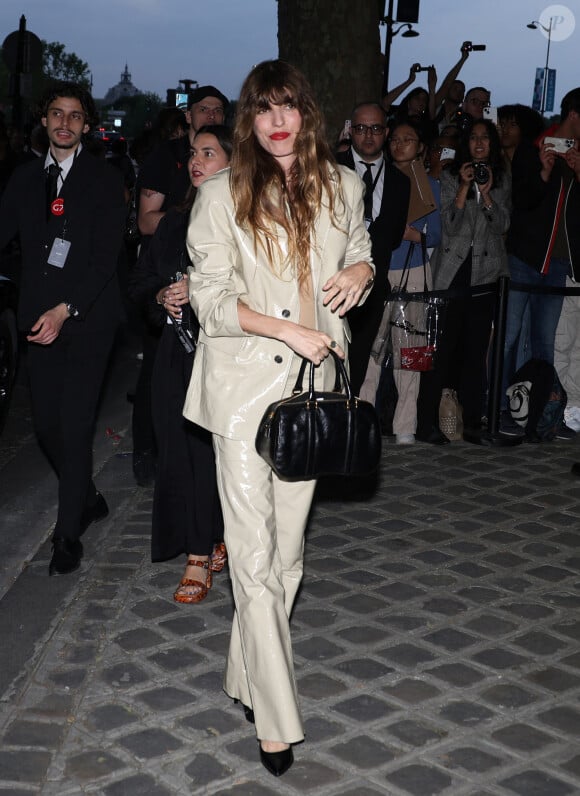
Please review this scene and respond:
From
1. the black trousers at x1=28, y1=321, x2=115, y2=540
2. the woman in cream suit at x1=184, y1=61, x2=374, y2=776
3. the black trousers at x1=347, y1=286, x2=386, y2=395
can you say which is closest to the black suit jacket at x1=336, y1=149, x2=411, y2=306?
the black trousers at x1=347, y1=286, x2=386, y2=395

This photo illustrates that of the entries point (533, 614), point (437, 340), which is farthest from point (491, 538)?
point (437, 340)

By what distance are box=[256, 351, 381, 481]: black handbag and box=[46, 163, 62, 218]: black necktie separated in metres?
2.39

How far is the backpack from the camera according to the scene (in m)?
8.78

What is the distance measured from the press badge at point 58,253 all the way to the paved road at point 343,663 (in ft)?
4.91

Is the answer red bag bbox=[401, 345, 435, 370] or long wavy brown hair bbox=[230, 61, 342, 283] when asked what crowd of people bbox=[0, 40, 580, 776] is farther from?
red bag bbox=[401, 345, 435, 370]

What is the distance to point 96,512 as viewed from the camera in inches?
254

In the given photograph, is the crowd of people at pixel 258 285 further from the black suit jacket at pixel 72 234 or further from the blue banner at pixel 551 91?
the blue banner at pixel 551 91

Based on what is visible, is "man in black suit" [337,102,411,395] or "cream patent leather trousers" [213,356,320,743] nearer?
"cream patent leather trousers" [213,356,320,743]

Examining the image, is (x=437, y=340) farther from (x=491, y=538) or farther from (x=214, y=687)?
(x=214, y=687)

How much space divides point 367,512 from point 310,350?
11.1 feet

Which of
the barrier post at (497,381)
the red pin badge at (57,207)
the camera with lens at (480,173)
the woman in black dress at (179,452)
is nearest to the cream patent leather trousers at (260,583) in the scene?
the woman in black dress at (179,452)

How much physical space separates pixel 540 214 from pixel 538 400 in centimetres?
150

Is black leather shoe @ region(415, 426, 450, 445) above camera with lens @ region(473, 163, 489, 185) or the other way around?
the other way around

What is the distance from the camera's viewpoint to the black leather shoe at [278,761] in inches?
150
